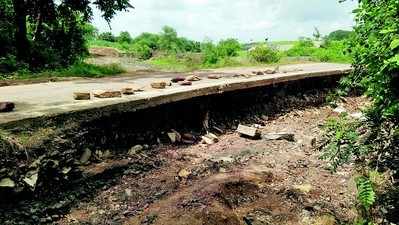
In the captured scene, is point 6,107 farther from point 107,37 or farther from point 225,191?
point 107,37

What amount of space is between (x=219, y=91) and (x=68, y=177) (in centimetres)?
327

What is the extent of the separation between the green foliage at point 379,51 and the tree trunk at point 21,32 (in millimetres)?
10628

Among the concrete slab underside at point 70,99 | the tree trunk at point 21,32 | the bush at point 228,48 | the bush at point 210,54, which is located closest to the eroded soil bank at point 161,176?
the concrete slab underside at point 70,99

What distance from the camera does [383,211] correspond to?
4.21 meters

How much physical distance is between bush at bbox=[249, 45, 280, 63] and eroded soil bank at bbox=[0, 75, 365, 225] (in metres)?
10.9

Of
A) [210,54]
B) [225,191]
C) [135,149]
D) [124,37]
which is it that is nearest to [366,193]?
[225,191]

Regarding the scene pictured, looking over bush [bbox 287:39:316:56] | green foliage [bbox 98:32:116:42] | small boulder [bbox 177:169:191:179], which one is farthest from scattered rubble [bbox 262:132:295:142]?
green foliage [bbox 98:32:116:42]

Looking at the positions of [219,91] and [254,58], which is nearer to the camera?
[219,91]

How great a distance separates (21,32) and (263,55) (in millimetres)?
9057

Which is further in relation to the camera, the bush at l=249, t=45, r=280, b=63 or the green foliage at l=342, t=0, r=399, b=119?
the bush at l=249, t=45, r=280, b=63

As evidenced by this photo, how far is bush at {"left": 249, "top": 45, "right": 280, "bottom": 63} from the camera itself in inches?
687

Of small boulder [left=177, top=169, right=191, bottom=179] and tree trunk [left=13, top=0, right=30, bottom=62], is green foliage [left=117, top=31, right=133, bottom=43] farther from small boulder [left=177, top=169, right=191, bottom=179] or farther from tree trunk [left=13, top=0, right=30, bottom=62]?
small boulder [left=177, top=169, right=191, bottom=179]

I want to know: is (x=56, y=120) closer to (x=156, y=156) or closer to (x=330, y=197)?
(x=156, y=156)

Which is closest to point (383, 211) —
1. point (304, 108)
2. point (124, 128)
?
point (124, 128)
